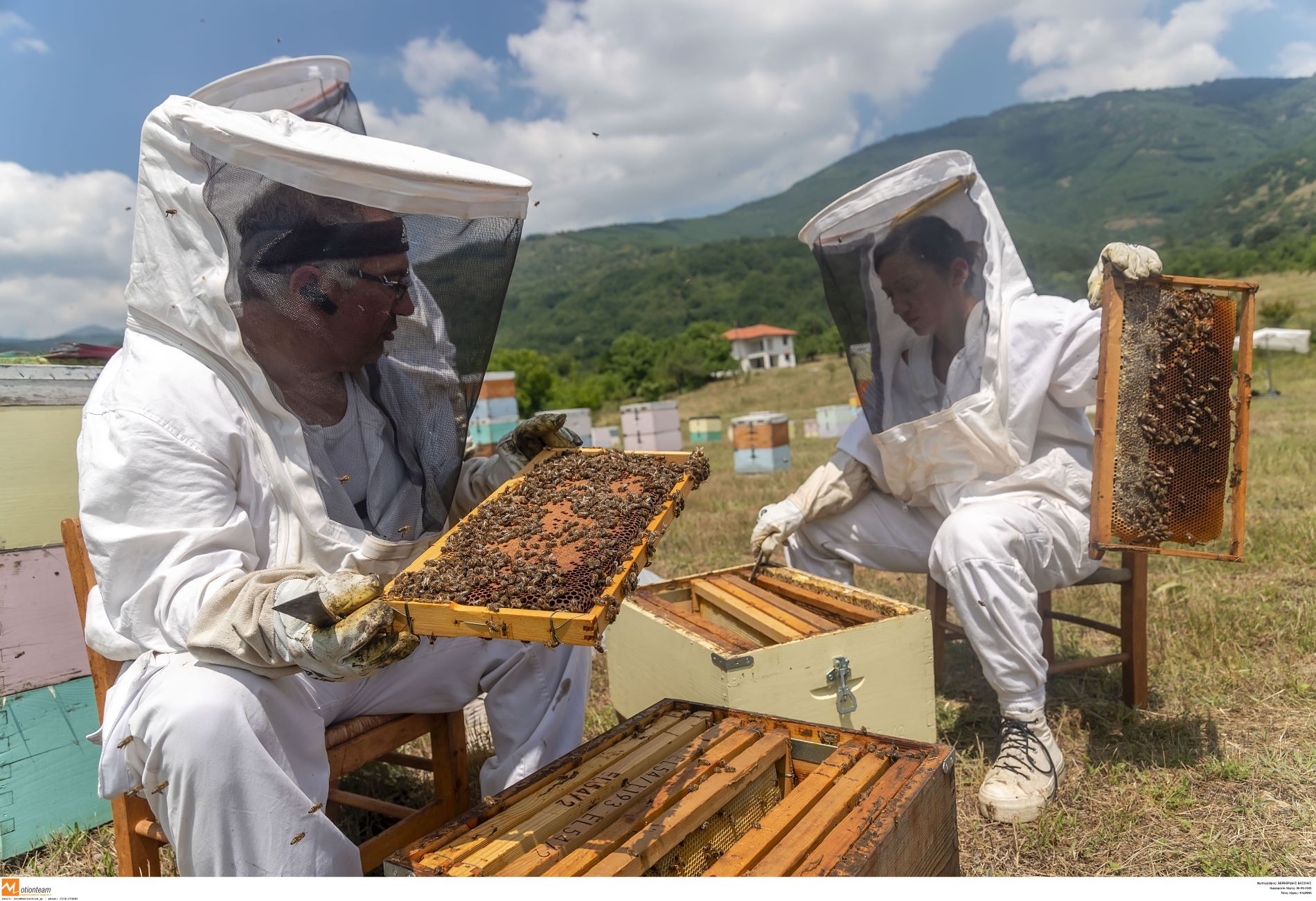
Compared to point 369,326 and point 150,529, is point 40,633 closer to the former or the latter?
point 150,529

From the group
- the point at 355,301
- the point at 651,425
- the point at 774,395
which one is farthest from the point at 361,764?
the point at 774,395

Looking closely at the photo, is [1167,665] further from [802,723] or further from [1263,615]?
[802,723]

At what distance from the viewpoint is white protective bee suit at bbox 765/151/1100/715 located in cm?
288

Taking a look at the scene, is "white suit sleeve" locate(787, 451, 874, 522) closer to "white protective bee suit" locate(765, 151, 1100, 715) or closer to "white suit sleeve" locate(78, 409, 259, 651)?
"white protective bee suit" locate(765, 151, 1100, 715)

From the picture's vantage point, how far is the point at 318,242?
216cm

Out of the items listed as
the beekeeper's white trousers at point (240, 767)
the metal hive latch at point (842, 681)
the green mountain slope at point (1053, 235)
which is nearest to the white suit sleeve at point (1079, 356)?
the metal hive latch at point (842, 681)

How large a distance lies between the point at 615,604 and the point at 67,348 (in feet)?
9.79

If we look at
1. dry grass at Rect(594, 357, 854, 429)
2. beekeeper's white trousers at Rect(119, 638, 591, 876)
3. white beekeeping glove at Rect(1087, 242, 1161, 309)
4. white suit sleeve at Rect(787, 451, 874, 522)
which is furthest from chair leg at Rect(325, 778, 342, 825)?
dry grass at Rect(594, 357, 854, 429)

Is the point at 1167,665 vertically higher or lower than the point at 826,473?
lower

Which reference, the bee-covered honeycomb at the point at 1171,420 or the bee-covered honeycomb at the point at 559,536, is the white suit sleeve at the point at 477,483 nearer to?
the bee-covered honeycomb at the point at 559,536

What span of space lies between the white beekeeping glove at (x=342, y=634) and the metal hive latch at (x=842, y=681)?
1388 millimetres

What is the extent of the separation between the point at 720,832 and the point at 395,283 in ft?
5.51
